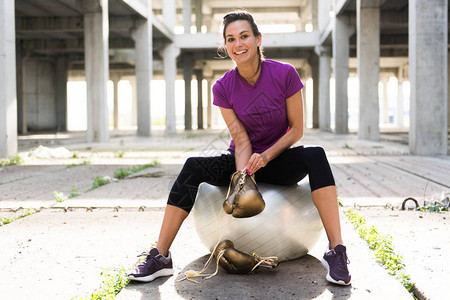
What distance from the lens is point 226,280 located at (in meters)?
2.72

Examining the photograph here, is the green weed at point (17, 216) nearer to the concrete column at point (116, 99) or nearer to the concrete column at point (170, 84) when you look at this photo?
the concrete column at point (170, 84)

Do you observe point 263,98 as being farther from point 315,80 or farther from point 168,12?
point 315,80

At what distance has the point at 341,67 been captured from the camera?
20844 mm

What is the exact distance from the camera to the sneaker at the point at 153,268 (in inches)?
107

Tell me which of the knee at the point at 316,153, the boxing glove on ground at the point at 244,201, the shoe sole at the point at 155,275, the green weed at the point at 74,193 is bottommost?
the shoe sole at the point at 155,275

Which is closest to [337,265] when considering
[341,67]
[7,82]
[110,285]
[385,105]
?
[110,285]

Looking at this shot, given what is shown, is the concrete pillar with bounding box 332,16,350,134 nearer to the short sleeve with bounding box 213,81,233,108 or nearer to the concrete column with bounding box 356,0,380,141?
the concrete column with bounding box 356,0,380,141

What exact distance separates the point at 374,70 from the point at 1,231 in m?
15.1

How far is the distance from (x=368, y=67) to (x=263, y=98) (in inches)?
580

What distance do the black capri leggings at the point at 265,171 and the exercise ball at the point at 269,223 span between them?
8 centimetres

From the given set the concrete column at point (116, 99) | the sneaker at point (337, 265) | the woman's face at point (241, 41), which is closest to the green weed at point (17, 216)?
the woman's face at point (241, 41)

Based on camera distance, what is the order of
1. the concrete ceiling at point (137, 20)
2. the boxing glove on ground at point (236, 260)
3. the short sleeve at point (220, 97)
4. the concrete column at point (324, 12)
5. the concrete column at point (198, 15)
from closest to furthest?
1. the boxing glove on ground at point (236, 260)
2. the short sleeve at point (220, 97)
3. the concrete ceiling at point (137, 20)
4. the concrete column at point (324, 12)
5. the concrete column at point (198, 15)

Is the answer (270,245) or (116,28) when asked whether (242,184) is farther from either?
(116,28)

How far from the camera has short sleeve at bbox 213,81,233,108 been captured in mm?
3244
